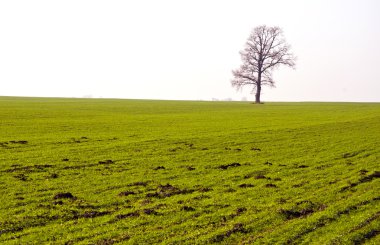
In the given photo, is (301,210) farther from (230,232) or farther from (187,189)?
(187,189)

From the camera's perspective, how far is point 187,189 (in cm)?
1980

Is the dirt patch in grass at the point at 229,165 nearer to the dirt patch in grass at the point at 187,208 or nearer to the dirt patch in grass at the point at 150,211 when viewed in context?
the dirt patch in grass at the point at 187,208

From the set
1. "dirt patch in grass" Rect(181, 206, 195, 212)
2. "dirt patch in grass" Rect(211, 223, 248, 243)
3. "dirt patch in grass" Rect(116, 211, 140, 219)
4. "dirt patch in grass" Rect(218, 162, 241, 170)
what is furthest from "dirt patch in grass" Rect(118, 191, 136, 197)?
"dirt patch in grass" Rect(218, 162, 241, 170)

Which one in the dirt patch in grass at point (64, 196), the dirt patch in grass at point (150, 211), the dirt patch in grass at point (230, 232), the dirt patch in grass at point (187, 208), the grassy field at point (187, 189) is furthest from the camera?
the dirt patch in grass at point (64, 196)

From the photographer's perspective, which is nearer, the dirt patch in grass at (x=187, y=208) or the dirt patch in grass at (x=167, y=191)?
the dirt patch in grass at (x=187, y=208)

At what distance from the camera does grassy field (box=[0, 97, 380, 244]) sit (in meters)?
14.0

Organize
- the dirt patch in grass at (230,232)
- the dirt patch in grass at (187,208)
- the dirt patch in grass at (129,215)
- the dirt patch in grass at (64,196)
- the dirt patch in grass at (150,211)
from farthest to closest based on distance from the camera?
1. the dirt patch in grass at (64,196)
2. the dirt patch in grass at (187,208)
3. the dirt patch in grass at (150,211)
4. the dirt patch in grass at (129,215)
5. the dirt patch in grass at (230,232)

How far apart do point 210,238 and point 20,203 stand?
7563 millimetres

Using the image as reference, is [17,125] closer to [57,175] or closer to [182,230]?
[57,175]

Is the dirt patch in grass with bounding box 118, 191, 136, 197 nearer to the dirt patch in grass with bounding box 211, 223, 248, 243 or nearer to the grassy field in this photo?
the grassy field

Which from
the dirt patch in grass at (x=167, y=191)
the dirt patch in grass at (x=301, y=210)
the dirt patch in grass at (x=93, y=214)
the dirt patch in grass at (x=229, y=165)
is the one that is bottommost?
the dirt patch in grass at (x=93, y=214)

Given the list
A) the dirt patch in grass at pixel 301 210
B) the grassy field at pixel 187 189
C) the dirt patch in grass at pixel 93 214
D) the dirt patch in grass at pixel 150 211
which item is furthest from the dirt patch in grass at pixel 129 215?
the dirt patch in grass at pixel 301 210

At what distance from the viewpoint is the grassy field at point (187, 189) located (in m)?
14.0

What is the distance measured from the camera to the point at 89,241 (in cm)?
1322
